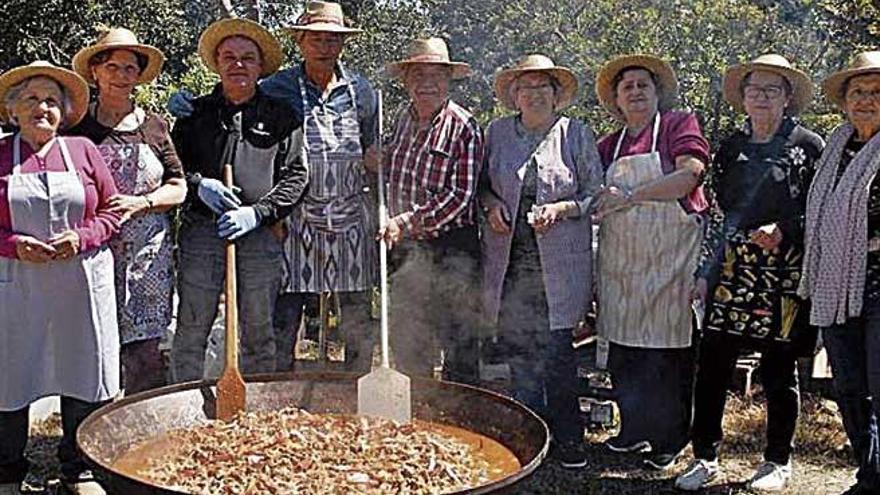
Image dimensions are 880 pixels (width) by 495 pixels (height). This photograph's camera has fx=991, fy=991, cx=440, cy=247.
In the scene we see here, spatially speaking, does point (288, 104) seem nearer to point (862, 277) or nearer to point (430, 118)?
point (430, 118)

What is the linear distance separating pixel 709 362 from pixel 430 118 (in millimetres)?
1658

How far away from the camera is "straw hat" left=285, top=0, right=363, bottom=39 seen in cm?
440

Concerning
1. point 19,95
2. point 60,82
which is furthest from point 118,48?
point 19,95

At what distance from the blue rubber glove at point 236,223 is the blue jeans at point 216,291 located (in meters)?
0.22

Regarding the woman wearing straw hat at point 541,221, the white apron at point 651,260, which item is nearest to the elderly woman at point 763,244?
the white apron at point 651,260

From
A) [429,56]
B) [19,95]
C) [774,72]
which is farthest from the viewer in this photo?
[429,56]

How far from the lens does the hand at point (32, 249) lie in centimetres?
361

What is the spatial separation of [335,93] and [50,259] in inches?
58.7

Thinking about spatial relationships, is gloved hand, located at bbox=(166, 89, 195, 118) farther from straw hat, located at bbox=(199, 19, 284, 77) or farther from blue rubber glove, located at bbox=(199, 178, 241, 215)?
blue rubber glove, located at bbox=(199, 178, 241, 215)

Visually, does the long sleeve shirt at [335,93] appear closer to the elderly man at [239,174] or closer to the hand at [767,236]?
the elderly man at [239,174]

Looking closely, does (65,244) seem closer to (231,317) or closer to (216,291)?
(231,317)

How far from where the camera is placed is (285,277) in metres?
4.48

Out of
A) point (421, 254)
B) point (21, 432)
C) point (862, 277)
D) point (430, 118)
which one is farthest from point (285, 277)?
Result: point (862, 277)

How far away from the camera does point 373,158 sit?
4.52 meters
